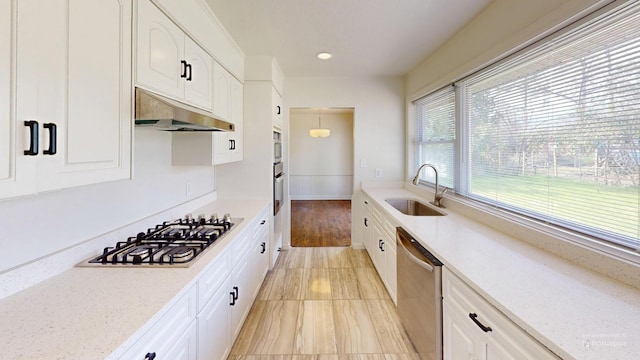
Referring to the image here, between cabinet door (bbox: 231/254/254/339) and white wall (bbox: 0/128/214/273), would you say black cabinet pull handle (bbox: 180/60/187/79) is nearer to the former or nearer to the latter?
white wall (bbox: 0/128/214/273)

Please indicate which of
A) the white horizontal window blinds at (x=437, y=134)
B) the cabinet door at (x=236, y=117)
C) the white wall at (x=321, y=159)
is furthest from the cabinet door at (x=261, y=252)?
the white wall at (x=321, y=159)

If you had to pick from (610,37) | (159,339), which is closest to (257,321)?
(159,339)

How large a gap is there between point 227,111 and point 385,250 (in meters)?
2.03

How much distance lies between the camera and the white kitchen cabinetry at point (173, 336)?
0.91 meters

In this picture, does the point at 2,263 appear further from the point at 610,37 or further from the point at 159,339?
the point at 610,37

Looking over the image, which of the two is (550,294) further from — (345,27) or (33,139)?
(345,27)

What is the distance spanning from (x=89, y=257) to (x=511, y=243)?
2.33 meters

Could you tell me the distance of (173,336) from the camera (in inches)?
43.7

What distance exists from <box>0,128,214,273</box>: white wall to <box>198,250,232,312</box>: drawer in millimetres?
627

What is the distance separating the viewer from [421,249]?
174 centimetres

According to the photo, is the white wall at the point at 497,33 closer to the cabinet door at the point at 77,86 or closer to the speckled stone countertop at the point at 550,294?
the speckled stone countertop at the point at 550,294

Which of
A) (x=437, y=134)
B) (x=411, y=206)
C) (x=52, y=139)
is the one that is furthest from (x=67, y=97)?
(x=437, y=134)

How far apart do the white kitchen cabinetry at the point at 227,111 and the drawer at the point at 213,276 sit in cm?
98

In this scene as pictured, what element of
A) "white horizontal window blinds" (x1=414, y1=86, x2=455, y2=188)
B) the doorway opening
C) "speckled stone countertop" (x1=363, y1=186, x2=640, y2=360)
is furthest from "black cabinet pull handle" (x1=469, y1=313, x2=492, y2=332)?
the doorway opening
